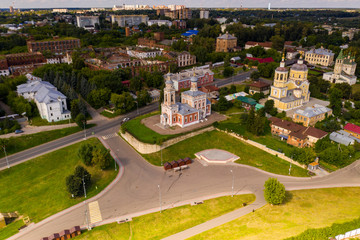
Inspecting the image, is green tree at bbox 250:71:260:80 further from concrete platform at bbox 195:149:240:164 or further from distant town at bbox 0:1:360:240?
concrete platform at bbox 195:149:240:164

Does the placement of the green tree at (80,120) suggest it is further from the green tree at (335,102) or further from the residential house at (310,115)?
the green tree at (335,102)

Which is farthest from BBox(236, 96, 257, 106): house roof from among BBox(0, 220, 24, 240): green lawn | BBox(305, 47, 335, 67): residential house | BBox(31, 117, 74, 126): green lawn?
BBox(305, 47, 335, 67): residential house

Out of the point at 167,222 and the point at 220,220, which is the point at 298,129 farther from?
the point at 167,222

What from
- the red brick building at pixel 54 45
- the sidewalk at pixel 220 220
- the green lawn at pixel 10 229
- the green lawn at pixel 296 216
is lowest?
the green lawn at pixel 10 229

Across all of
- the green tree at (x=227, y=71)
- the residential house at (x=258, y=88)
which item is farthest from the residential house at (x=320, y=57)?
the residential house at (x=258, y=88)

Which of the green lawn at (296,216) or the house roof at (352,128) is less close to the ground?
the house roof at (352,128)

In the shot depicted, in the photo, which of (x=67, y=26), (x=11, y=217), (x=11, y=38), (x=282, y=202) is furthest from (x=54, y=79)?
(x=67, y=26)

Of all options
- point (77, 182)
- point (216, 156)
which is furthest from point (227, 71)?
point (77, 182)
